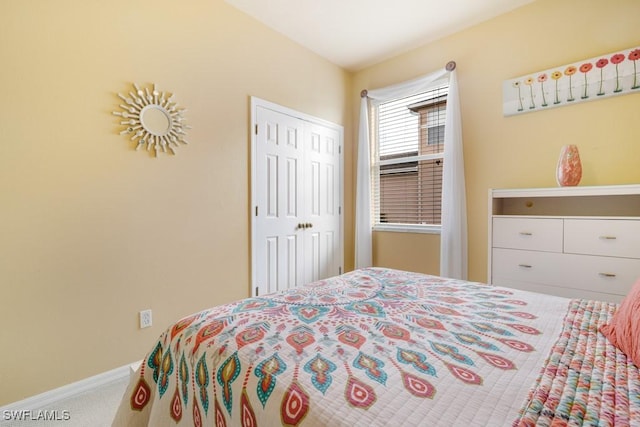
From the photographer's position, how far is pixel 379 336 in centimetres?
90

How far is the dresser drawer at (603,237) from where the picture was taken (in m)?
1.74

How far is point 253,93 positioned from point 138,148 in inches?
42.5

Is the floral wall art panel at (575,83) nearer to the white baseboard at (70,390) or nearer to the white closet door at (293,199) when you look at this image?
the white closet door at (293,199)

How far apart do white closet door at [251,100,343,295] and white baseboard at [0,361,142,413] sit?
1055 mm

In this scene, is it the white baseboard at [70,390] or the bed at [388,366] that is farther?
the white baseboard at [70,390]

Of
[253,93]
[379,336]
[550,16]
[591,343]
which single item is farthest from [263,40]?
[591,343]

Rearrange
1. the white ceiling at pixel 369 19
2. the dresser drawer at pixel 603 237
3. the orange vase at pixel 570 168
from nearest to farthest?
1. the dresser drawer at pixel 603 237
2. the orange vase at pixel 570 168
3. the white ceiling at pixel 369 19

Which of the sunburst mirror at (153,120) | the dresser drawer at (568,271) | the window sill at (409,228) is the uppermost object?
the sunburst mirror at (153,120)

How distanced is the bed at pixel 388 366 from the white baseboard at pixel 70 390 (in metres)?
1.06

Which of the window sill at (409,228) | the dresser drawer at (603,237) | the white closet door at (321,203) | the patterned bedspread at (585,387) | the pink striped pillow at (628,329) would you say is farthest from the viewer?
the white closet door at (321,203)

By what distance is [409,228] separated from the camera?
317 cm

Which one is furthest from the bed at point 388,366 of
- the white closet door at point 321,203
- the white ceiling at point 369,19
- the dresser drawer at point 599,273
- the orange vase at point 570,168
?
the white ceiling at point 369,19

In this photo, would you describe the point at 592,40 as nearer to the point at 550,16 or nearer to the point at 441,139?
the point at 550,16

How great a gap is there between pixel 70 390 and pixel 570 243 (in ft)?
10.3
